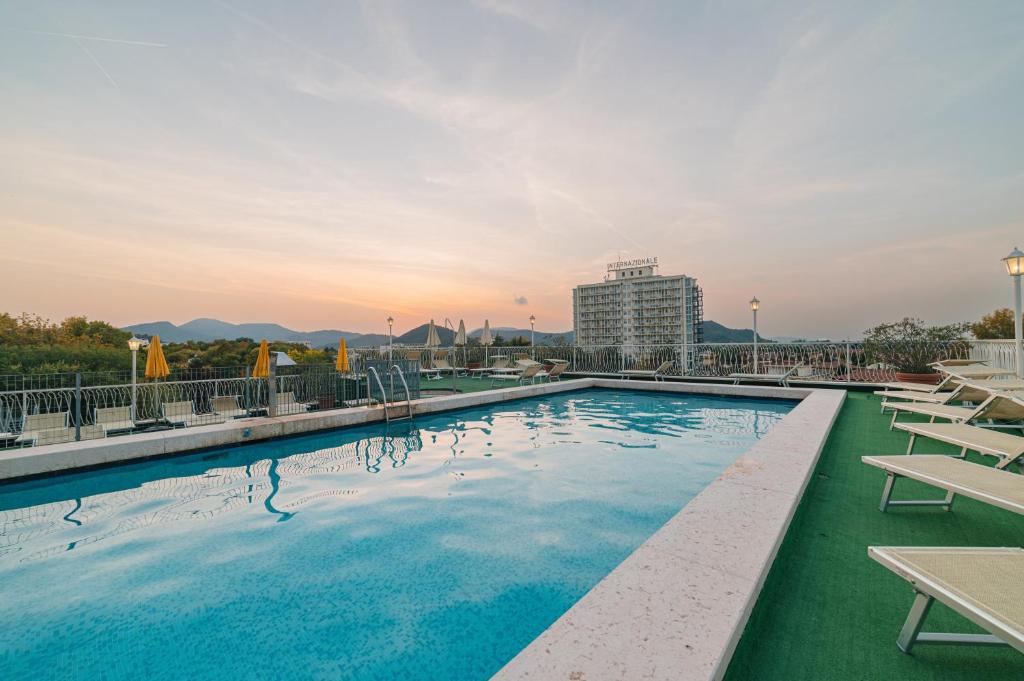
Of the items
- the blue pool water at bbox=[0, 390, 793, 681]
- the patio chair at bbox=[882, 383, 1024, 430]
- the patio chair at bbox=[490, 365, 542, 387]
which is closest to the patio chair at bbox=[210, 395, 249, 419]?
the blue pool water at bbox=[0, 390, 793, 681]

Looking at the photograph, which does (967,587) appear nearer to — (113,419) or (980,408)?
(980,408)

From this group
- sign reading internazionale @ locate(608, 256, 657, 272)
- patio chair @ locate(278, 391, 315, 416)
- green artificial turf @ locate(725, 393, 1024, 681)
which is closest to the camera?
green artificial turf @ locate(725, 393, 1024, 681)

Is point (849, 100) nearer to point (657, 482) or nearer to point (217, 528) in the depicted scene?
point (657, 482)

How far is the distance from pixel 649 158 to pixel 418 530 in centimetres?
1312

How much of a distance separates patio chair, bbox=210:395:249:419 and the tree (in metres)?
32.4

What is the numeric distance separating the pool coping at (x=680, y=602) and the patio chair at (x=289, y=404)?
315 inches

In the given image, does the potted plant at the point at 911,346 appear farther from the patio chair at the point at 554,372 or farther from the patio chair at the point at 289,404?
the patio chair at the point at 289,404

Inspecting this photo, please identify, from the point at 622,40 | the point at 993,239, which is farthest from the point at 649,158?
the point at 993,239

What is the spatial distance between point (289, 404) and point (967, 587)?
9399 millimetres

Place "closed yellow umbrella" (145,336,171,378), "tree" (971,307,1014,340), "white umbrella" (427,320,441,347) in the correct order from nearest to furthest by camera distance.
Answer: "closed yellow umbrella" (145,336,171,378), "white umbrella" (427,320,441,347), "tree" (971,307,1014,340)

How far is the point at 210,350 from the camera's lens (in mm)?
25188

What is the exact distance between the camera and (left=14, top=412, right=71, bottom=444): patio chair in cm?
644

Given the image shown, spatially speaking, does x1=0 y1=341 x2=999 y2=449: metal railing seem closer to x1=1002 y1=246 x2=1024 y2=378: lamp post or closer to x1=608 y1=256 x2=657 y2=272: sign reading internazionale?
x1=1002 y1=246 x2=1024 y2=378: lamp post

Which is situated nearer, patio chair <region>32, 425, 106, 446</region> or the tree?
patio chair <region>32, 425, 106, 446</region>
